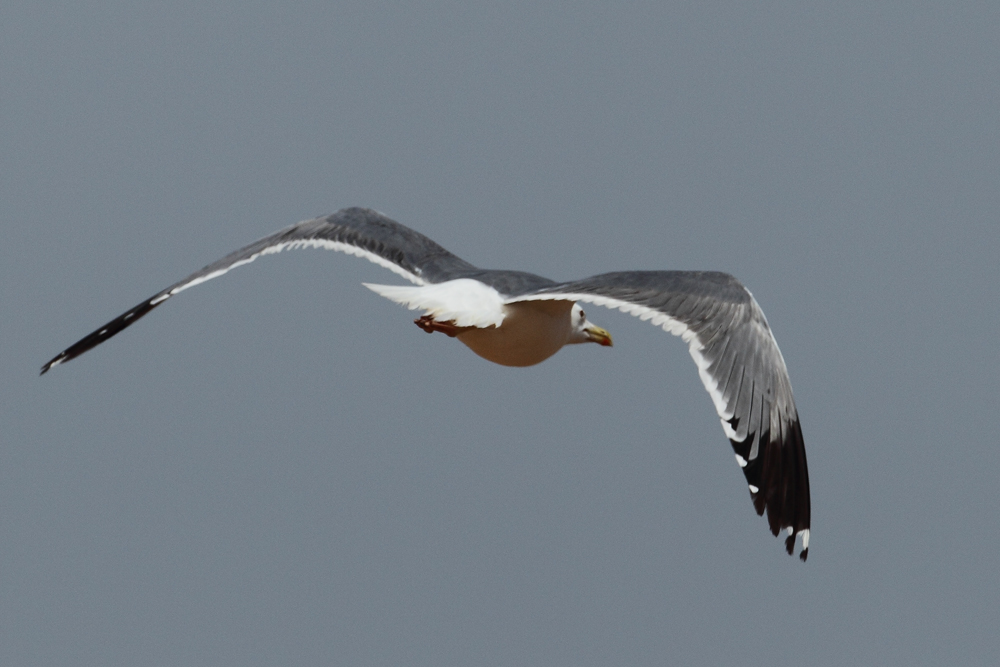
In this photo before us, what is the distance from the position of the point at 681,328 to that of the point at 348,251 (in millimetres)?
2560

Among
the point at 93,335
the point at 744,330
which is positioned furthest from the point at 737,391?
the point at 93,335

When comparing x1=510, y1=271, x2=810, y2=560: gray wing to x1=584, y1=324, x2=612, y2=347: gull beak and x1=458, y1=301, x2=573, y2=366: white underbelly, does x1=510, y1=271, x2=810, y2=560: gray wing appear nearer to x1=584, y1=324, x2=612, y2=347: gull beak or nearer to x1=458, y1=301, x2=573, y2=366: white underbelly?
x1=458, y1=301, x2=573, y2=366: white underbelly

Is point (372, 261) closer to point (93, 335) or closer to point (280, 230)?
point (280, 230)

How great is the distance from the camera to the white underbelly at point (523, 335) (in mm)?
6414

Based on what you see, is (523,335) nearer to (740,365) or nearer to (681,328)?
(681,328)

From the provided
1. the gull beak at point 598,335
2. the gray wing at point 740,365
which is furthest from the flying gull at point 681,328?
the gull beak at point 598,335

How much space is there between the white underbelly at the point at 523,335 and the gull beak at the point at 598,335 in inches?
24.1

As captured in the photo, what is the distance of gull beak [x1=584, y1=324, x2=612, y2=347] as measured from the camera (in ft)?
24.6

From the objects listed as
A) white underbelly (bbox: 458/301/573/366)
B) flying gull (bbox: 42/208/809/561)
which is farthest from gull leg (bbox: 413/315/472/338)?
white underbelly (bbox: 458/301/573/366)

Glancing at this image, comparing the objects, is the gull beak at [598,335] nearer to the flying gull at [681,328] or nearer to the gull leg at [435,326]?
the flying gull at [681,328]

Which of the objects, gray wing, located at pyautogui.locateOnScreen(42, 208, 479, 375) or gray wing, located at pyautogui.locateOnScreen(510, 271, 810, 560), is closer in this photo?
gray wing, located at pyautogui.locateOnScreen(510, 271, 810, 560)

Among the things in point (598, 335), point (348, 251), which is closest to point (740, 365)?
point (598, 335)

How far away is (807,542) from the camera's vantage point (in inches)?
219

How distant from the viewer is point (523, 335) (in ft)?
21.4
